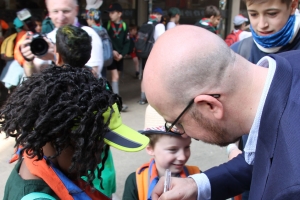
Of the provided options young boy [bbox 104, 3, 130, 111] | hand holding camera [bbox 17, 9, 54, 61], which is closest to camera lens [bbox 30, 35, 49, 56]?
hand holding camera [bbox 17, 9, 54, 61]

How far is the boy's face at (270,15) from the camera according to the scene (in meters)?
2.16

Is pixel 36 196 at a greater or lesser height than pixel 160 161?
greater

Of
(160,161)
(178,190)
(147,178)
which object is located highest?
(178,190)

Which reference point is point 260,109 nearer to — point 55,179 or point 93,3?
point 55,179

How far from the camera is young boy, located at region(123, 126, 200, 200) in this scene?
2.16 metres

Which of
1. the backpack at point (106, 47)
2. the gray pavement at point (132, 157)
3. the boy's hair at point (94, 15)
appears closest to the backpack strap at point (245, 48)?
the gray pavement at point (132, 157)

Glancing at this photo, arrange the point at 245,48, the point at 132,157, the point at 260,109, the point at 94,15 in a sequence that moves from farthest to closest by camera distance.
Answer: the point at 94,15
the point at 132,157
the point at 245,48
the point at 260,109

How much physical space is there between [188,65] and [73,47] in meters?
1.32

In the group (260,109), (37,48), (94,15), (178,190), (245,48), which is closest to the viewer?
(260,109)

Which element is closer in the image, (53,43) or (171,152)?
(171,152)

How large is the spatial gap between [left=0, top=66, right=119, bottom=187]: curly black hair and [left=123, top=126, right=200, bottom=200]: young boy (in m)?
0.78

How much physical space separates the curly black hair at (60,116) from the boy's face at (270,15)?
1268 millimetres

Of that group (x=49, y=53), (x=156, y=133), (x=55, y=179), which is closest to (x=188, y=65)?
(x=55, y=179)

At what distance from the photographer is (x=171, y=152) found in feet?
7.22
